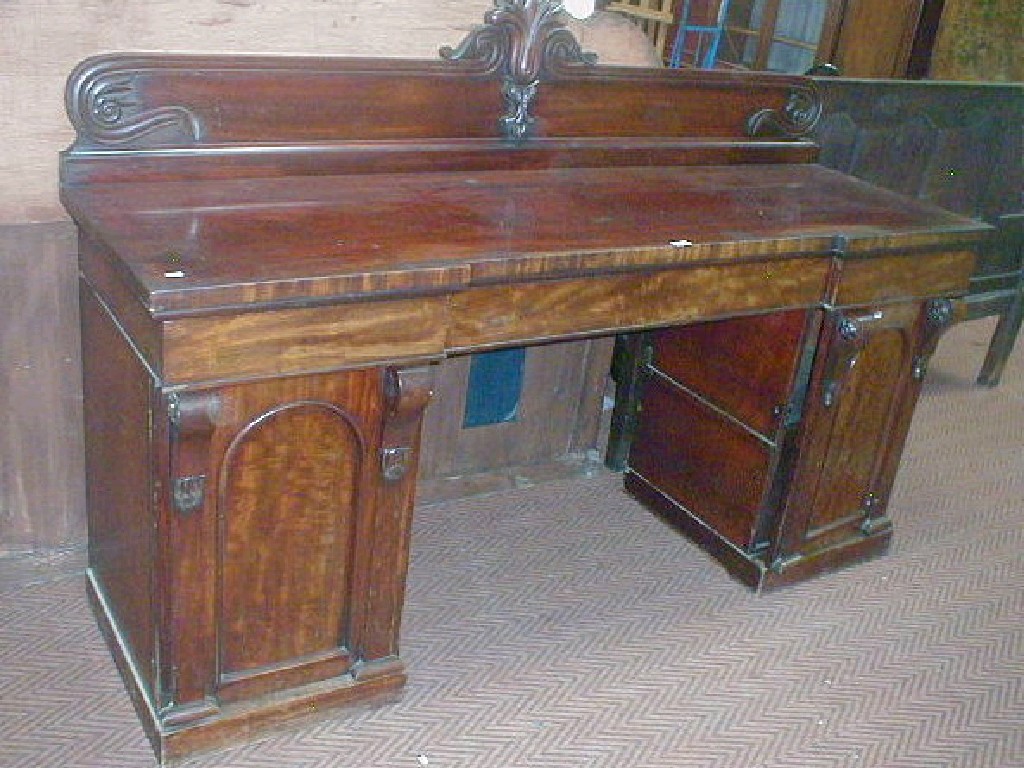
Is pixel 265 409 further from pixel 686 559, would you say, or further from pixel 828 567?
pixel 828 567

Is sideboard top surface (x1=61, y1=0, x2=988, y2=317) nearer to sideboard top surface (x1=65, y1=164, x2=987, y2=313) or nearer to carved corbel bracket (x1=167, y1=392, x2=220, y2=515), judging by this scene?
sideboard top surface (x1=65, y1=164, x2=987, y2=313)

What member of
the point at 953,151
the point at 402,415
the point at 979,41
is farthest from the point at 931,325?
the point at 979,41

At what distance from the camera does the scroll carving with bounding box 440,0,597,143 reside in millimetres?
2090

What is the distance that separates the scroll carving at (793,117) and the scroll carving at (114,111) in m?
1.29

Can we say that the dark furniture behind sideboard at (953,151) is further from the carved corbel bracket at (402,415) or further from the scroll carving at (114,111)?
the scroll carving at (114,111)

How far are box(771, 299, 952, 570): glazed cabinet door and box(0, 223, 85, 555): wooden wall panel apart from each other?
146cm

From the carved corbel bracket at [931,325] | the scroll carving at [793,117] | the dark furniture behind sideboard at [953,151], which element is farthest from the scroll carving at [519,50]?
the carved corbel bracket at [931,325]

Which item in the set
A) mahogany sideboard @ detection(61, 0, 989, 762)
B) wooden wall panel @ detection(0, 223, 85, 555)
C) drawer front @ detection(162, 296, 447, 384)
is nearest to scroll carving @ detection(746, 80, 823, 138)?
mahogany sideboard @ detection(61, 0, 989, 762)

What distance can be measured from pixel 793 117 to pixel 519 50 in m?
0.79

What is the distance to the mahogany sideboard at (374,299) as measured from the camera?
63.6 inches

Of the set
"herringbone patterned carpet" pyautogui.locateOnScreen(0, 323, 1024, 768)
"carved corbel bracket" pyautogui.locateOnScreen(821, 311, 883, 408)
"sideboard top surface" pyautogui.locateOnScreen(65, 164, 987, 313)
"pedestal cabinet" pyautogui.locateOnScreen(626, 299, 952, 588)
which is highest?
"sideboard top surface" pyautogui.locateOnScreen(65, 164, 987, 313)

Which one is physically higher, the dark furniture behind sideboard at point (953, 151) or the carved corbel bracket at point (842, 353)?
the dark furniture behind sideboard at point (953, 151)

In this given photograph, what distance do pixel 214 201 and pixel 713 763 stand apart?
1.29 m

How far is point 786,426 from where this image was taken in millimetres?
2350
